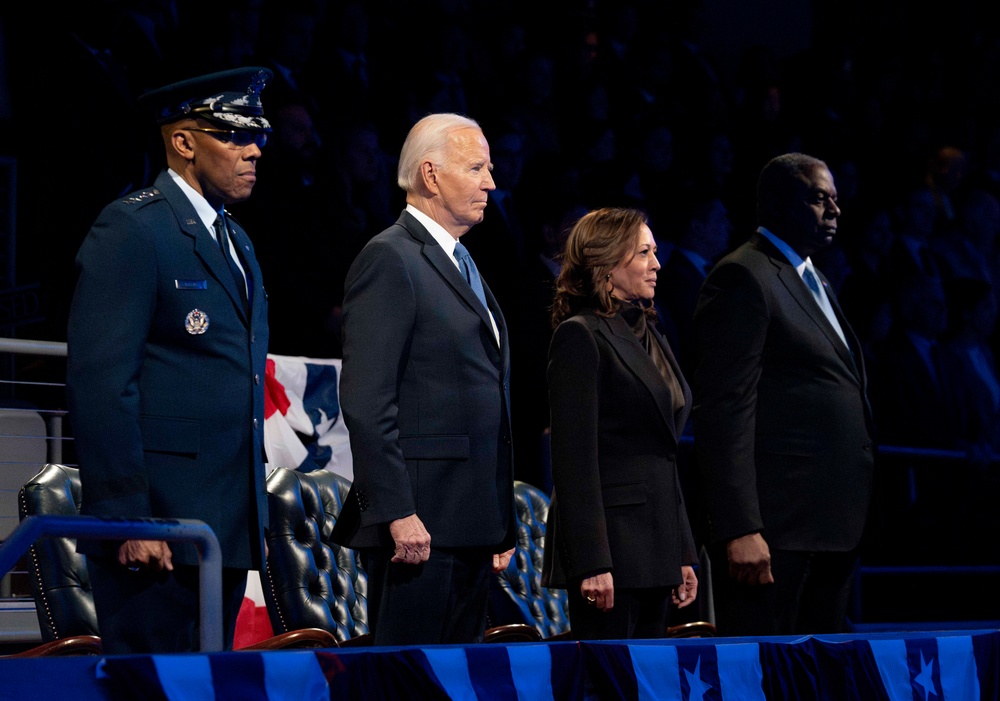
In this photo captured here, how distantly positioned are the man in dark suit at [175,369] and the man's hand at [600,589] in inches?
31.4

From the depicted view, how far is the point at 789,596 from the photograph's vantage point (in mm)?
3586

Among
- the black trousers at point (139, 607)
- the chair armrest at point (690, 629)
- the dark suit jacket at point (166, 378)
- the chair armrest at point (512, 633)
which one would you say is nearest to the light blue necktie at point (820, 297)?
the chair armrest at point (690, 629)

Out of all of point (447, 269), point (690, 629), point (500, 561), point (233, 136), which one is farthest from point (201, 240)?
point (690, 629)

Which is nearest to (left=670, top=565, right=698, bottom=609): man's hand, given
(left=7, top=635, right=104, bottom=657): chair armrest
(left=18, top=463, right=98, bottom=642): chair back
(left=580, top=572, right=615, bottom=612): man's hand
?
(left=580, top=572, right=615, bottom=612): man's hand

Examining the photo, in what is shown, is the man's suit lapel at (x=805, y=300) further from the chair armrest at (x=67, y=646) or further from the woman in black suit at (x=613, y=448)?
the chair armrest at (x=67, y=646)

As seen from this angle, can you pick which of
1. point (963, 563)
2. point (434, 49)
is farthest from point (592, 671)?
point (963, 563)

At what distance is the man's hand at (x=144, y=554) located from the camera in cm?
254

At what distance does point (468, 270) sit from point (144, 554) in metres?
1.00

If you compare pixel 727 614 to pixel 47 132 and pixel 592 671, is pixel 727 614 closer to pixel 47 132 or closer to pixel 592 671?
pixel 592 671

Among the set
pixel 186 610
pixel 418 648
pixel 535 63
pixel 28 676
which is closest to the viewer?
pixel 28 676

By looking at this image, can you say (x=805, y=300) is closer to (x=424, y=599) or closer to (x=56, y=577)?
(x=424, y=599)

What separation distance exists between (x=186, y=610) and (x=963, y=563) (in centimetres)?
560

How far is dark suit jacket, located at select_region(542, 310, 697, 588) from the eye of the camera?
3279mm

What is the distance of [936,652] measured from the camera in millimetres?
2695
